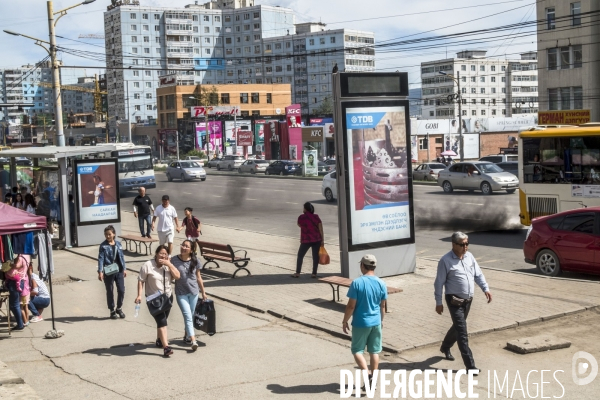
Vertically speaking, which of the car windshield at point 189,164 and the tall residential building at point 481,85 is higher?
the tall residential building at point 481,85

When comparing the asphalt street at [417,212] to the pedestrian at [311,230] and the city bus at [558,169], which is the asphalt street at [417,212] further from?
the pedestrian at [311,230]

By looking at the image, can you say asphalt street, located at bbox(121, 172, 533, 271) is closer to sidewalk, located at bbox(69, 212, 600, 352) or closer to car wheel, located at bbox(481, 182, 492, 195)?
car wheel, located at bbox(481, 182, 492, 195)

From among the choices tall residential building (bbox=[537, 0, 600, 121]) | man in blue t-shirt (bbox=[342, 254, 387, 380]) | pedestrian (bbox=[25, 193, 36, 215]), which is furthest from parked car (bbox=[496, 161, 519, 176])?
man in blue t-shirt (bbox=[342, 254, 387, 380])

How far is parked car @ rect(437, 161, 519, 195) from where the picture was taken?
36.2m

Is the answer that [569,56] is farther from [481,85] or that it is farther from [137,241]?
[481,85]

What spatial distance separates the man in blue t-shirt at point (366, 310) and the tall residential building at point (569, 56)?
43.4 m

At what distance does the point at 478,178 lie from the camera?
122ft

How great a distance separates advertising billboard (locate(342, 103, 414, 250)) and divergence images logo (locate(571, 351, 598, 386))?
5881 millimetres

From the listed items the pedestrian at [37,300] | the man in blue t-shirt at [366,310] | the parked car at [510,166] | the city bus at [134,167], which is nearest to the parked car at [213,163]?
the city bus at [134,167]

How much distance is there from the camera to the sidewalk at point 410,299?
449 inches

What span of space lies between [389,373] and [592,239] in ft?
24.9

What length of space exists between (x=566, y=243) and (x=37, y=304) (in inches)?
401

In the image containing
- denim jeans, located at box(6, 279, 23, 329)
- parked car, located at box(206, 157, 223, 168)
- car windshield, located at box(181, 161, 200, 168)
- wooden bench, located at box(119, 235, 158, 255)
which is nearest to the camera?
denim jeans, located at box(6, 279, 23, 329)

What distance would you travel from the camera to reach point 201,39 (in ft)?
509
